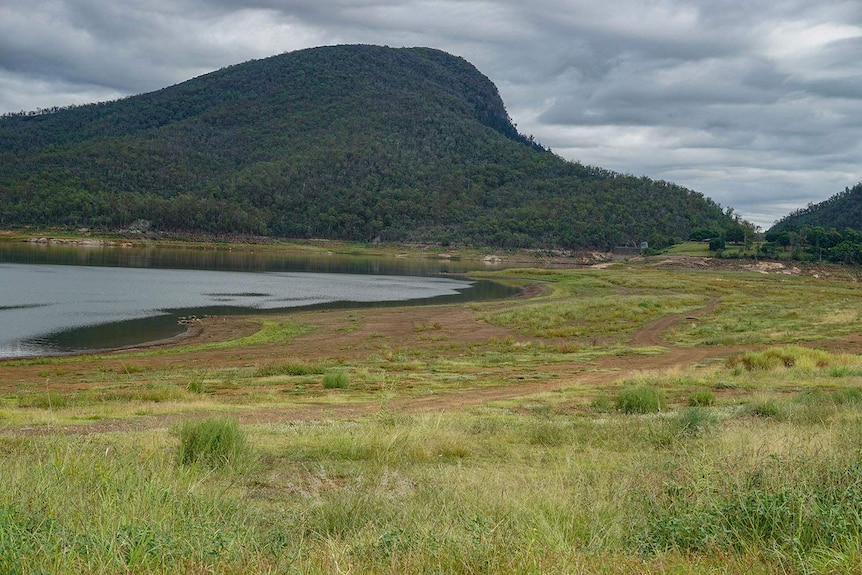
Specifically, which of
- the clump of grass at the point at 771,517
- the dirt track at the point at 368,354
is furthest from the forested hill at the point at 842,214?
the clump of grass at the point at 771,517

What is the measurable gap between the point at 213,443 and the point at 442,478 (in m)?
2.96

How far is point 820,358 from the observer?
2347 cm

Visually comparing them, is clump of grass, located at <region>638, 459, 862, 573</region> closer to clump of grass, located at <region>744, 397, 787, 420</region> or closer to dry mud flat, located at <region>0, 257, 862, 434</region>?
clump of grass, located at <region>744, 397, 787, 420</region>

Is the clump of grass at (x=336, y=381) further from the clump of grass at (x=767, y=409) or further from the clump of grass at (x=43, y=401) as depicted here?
the clump of grass at (x=767, y=409)

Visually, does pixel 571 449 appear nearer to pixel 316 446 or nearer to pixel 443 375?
pixel 316 446

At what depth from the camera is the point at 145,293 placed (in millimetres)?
53688

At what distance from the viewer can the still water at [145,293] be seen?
35531 millimetres

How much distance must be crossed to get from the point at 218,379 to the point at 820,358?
20.1 metres

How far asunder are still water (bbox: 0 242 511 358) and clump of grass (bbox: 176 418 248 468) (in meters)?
25.1

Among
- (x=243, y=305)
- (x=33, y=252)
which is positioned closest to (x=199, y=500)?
(x=243, y=305)

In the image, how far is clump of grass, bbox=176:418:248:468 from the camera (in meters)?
7.80

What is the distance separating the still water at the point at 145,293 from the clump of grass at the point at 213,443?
25120 mm

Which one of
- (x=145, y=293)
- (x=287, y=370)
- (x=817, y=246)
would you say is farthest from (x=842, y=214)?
(x=287, y=370)

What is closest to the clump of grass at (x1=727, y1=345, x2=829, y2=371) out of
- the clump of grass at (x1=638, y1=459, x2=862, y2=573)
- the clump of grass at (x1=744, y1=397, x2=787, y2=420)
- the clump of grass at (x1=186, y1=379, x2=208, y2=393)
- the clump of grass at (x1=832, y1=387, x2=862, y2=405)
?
the clump of grass at (x1=832, y1=387, x2=862, y2=405)
